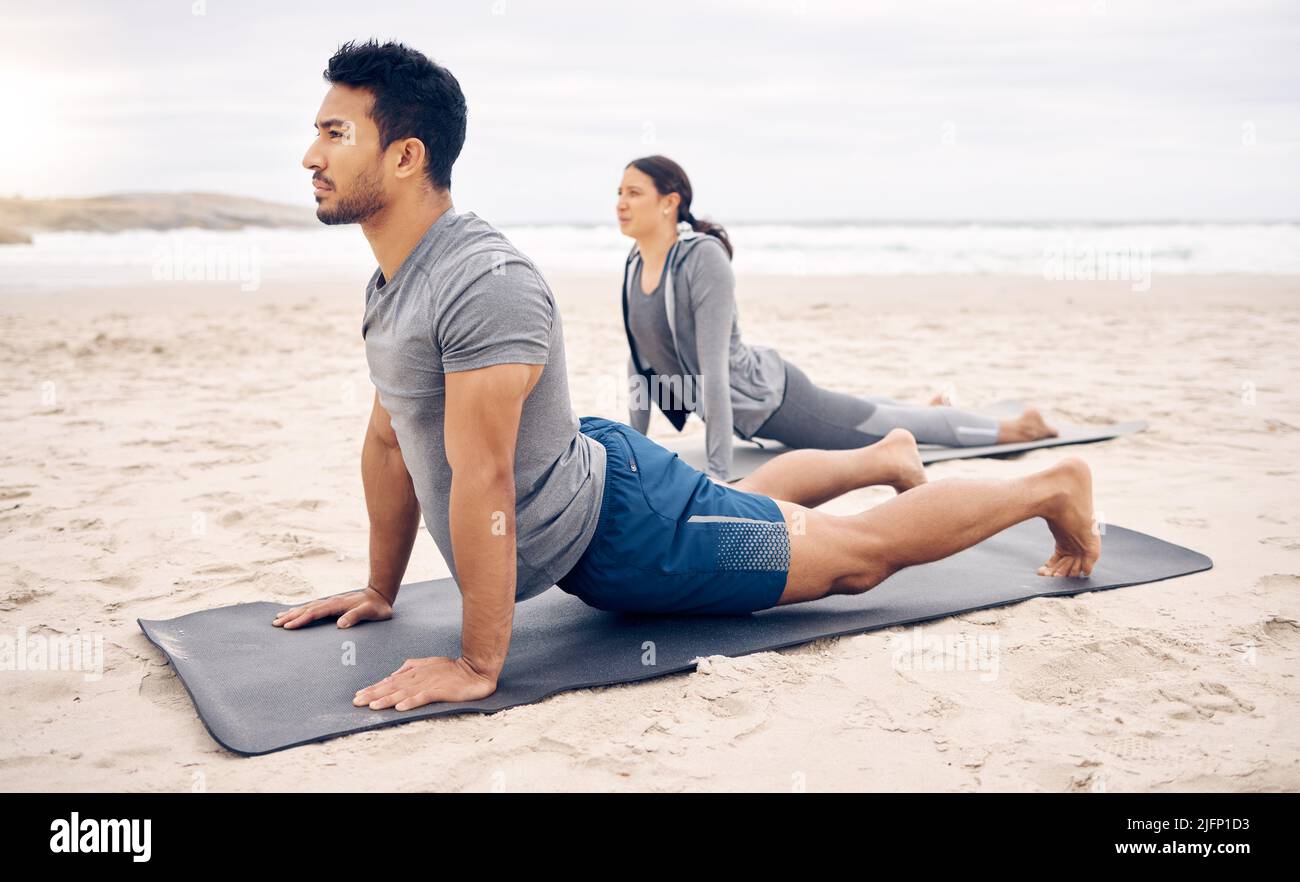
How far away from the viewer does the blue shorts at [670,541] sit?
2.54m

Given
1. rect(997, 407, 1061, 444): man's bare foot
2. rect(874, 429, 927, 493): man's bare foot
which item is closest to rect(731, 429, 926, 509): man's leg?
rect(874, 429, 927, 493): man's bare foot

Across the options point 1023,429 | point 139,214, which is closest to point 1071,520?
point 1023,429

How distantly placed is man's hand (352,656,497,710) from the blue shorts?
0.37m

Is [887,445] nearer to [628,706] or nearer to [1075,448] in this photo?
[628,706]

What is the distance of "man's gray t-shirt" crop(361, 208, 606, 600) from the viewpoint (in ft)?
7.19

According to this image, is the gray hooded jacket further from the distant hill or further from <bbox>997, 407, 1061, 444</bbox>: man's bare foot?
the distant hill

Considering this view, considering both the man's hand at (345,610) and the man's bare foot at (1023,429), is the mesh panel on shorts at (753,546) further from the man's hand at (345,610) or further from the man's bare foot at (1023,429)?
the man's bare foot at (1023,429)

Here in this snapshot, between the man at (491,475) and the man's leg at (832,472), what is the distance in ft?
1.46

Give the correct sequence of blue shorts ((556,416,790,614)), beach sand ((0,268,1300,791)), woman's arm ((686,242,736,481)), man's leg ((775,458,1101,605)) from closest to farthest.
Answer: beach sand ((0,268,1300,791)) < blue shorts ((556,416,790,614)) < man's leg ((775,458,1101,605)) < woman's arm ((686,242,736,481))

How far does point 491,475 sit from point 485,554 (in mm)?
180

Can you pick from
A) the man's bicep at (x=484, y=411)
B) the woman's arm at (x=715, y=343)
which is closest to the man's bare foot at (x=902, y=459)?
the woman's arm at (x=715, y=343)

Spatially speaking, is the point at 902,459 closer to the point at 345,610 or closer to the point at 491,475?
the point at 491,475

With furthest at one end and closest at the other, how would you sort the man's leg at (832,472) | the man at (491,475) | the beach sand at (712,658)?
the man's leg at (832,472) < the man at (491,475) < the beach sand at (712,658)
